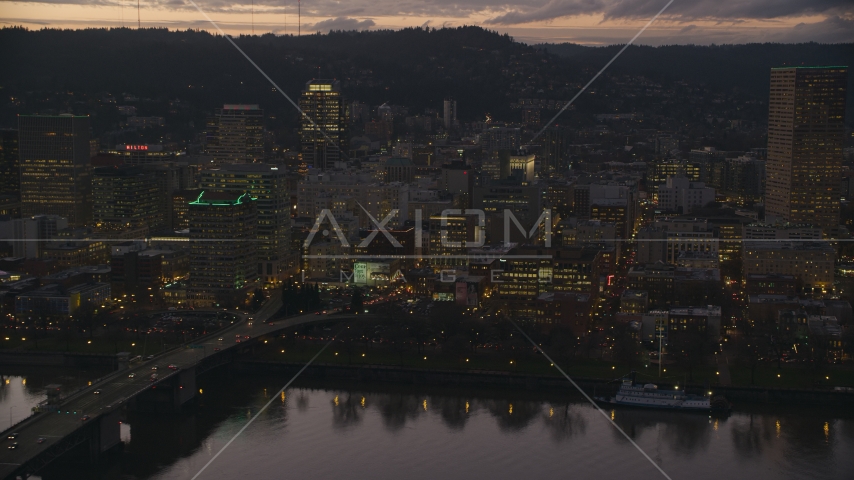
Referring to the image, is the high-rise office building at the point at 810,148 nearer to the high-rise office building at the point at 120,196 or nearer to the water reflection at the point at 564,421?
the water reflection at the point at 564,421

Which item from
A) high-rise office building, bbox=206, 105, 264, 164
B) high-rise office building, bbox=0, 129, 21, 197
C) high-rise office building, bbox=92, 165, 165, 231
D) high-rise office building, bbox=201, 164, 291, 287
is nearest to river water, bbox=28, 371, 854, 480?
high-rise office building, bbox=201, 164, 291, 287

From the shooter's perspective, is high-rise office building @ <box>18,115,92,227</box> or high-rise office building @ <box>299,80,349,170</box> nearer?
high-rise office building @ <box>18,115,92,227</box>

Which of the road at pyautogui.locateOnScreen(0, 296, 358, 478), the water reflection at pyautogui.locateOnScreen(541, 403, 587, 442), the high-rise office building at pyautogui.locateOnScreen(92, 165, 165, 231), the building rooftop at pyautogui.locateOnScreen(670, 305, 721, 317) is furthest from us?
the high-rise office building at pyautogui.locateOnScreen(92, 165, 165, 231)

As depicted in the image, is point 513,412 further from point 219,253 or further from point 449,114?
point 449,114

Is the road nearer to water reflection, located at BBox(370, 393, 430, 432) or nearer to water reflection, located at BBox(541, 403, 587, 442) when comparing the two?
water reflection, located at BBox(370, 393, 430, 432)

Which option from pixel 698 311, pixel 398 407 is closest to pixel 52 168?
pixel 398 407

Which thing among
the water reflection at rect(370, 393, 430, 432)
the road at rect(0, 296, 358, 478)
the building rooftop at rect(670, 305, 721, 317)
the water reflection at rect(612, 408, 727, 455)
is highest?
the building rooftop at rect(670, 305, 721, 317)
